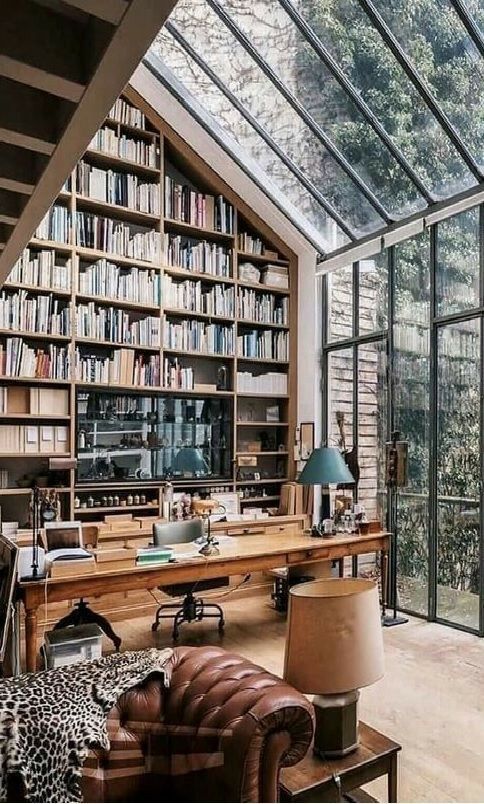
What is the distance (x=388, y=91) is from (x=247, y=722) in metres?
4.32

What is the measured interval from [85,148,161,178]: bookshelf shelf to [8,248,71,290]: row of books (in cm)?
94

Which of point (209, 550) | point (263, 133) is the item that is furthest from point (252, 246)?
point (209, 550)

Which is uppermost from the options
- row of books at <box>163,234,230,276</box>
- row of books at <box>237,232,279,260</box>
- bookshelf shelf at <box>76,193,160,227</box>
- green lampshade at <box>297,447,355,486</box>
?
bookshelf shelf at <box>76,193,160,227</box>

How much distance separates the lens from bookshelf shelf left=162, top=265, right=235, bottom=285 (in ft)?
18.8

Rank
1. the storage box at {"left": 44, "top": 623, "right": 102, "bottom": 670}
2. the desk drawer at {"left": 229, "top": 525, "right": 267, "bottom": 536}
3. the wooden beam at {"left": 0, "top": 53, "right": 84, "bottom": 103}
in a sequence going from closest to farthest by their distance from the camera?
1. the wooden beam at {"left": 0, "top": 53, "right": 84, "bottom": 103}
2. the storage box at {"left": 44, "top": 623, "right": 102, "bottom": 670}
3. the desk drawer at {"left": 229, "top": 525, "right": 267, "bottom": 536}

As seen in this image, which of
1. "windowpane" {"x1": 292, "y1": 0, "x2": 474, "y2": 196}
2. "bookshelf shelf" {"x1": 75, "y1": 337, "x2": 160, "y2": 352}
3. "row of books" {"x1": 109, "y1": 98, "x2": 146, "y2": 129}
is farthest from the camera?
"row of books" {"x1": 109, "y1": 98, "x2": 146, "y2": 129}

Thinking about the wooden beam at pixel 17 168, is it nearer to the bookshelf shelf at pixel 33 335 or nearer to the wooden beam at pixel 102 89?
the wooden beam at pixel 102 89

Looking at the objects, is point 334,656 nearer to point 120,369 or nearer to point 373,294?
point 120,369

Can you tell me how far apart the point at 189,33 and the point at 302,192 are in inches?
65.8

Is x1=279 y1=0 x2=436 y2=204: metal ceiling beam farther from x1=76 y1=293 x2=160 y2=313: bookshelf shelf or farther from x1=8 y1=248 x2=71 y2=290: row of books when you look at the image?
x1=8 y1=248 x2=71 y2=290: row of books

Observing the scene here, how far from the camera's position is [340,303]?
240 inches

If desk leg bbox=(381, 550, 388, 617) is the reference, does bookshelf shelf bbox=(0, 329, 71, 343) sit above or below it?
above

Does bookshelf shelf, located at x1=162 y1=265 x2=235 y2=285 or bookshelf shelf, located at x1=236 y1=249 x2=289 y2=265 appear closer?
bookshelf shelf, located at x1=162 y1=265 x2=235 y2=285

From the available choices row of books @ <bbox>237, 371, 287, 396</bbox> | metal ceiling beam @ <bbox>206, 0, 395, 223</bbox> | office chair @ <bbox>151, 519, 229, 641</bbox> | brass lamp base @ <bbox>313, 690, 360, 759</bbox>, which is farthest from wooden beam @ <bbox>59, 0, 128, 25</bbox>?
row of books @ <bbox>237, 371, 287, 396</bbox>
